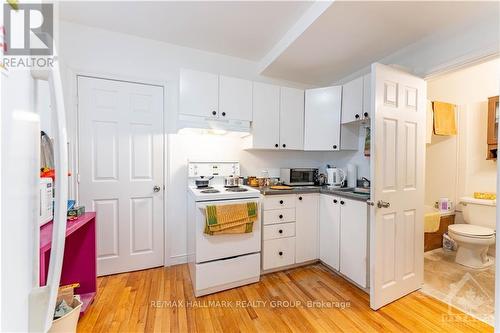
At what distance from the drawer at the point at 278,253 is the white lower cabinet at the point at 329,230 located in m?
0.37

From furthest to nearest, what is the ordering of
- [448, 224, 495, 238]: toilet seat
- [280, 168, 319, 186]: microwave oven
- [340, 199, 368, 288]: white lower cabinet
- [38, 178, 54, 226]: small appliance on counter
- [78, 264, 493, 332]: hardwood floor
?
[280, 168, 319, 186]: microwave oven → [448, 224, 495, 238]: toilet seat → [340, 199, 368, 288]: white lower cabinet → [78, 264, 493, 332]: hardwood floor → [38, 178, 54, 226]: small appliance on counter

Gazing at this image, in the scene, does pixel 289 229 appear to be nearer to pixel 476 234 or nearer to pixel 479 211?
pixel 476 234

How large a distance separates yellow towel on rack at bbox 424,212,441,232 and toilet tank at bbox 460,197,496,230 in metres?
0.38

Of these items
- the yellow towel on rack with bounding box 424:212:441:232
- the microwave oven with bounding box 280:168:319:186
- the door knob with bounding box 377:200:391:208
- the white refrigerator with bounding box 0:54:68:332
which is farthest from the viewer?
the microwave oven with bounding box 280:168:319:186

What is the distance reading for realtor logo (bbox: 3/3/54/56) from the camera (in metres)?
0.42

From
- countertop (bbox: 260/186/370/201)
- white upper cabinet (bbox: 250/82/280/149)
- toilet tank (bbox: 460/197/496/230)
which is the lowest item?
toilet tank (bbox: 460/197/496/230)

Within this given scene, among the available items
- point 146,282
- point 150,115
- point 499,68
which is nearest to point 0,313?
point 146,282

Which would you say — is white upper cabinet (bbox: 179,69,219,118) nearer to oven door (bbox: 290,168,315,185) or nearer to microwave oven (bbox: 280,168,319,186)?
microwave oven (bbox: 280,168,319,186)

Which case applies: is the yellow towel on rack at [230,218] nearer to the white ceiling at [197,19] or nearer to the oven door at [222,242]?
the oven door at [222,242]

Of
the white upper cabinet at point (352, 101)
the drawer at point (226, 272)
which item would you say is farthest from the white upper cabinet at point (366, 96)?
the drawer at point (226, 272)

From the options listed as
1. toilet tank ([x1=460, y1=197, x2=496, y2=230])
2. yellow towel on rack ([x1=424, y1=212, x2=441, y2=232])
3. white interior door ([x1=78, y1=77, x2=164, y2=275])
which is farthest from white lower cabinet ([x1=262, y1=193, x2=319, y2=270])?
toilet tank ([x1=460, y1=197, x2=496, y2=230])

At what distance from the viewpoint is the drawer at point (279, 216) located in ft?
7.09

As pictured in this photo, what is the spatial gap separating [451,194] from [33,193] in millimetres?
4027

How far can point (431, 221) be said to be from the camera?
8.32ft
